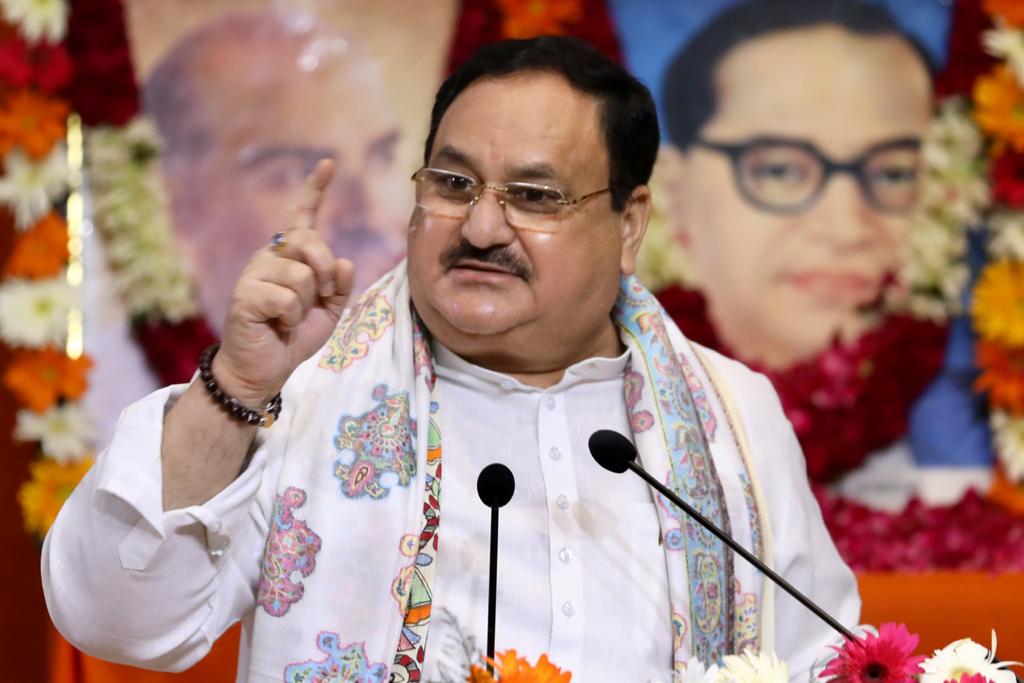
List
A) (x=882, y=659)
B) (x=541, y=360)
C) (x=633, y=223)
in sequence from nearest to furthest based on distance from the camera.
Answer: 1. (x=882, y=659)
2. (x=541, y=360)
3. (x=633, y=223)

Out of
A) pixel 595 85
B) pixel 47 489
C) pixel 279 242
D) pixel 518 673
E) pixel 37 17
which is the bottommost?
pixel 47 489

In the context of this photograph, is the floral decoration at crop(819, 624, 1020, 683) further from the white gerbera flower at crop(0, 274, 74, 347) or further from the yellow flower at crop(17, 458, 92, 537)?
the white gerbera flower at crop(0, 274, 74, 347)

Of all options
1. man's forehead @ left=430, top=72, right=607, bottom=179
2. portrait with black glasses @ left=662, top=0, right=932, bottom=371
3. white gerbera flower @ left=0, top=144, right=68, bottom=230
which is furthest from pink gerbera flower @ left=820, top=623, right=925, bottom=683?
white gerbera flower @ left=0, top=144, right=68, bottom=230

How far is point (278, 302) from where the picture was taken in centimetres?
158

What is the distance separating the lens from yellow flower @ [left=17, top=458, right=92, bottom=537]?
10.4ft

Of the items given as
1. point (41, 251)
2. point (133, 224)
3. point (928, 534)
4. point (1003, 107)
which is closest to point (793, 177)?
point (1003, 107)

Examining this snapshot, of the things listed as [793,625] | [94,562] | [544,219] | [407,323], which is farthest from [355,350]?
[793,625]

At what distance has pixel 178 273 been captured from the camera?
11.1 feet

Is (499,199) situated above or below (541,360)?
above

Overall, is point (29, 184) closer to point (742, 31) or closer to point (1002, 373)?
point (742, 31)

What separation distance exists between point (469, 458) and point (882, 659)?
83cm

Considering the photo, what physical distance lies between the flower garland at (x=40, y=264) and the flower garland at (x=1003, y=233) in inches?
101

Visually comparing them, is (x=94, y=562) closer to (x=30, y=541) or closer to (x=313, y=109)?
(x=30, y=541)

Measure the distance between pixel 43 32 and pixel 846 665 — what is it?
2771mm
